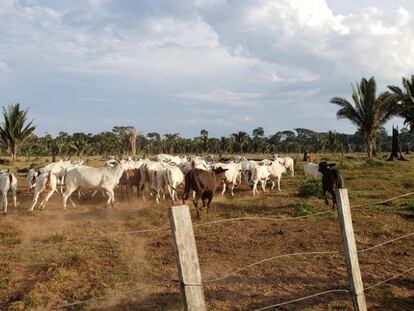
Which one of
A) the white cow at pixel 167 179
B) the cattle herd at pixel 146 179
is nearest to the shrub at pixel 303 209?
the cattle herd at pixel 146 179

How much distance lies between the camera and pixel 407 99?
33.2 metres

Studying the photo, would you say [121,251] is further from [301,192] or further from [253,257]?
[301,192]

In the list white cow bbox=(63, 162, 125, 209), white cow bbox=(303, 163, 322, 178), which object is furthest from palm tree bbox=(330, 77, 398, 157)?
white cow bbox=(63, 162, 125, 209)

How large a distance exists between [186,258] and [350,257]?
2.11 metres

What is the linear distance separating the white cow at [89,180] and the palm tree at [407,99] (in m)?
25.3

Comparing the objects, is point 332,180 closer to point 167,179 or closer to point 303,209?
point 303,209

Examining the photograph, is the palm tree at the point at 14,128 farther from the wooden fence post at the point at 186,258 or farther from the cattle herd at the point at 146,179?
the wooden fence post at the point at 186,258

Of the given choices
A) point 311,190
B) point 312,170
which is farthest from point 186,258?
point 312,170

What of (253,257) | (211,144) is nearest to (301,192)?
(253,257)

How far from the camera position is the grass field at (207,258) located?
7387 millimetres

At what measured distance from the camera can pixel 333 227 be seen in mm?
11773

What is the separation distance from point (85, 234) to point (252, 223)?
465 cm

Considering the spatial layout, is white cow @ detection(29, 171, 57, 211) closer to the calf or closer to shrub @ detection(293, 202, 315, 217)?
shrub @ detection(293, 202, 315, 217)

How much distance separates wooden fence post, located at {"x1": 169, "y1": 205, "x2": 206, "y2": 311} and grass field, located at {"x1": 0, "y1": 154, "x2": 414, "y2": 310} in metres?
2.31
